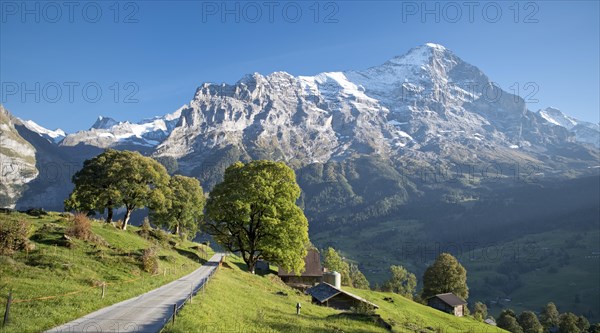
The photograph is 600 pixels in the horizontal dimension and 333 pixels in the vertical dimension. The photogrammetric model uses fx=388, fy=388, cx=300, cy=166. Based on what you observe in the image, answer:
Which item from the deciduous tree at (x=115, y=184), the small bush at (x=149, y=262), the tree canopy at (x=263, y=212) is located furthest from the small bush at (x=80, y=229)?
the deciduous tree at (x=115, y=184)

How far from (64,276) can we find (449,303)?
91973 millimetres

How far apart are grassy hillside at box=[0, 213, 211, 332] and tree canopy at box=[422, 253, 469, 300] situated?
Answer: 282 ft

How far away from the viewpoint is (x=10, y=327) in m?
17.2

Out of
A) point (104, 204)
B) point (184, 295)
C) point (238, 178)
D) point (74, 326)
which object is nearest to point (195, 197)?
point (104, 204)

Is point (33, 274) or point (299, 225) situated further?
point (299, 225)

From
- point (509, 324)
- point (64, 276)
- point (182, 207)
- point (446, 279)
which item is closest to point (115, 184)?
point (182, 207)

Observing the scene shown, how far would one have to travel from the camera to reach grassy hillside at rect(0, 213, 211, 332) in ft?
67.1

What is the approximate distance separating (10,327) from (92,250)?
20.3 metres

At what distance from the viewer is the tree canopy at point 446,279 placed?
359 ft

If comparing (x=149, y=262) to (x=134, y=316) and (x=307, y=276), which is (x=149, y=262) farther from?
(x=307, y=276)

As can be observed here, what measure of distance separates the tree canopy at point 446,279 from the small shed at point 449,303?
5.89 m

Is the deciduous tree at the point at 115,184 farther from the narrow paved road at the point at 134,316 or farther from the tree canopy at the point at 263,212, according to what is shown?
the narrow paved road at the point at 134,316

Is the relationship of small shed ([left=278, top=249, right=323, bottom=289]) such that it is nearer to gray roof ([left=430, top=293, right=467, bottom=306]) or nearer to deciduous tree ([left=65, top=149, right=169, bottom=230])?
deciduous tree ([left=65, top=149, right=169, bottom=230])

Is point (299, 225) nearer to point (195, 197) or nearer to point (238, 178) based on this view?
point (238, 178)
